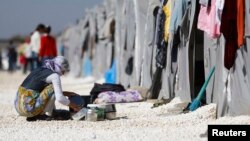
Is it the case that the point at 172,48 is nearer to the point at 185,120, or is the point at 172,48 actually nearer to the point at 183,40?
the point at 183,40

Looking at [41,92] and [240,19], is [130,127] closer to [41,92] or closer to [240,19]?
[41,92]

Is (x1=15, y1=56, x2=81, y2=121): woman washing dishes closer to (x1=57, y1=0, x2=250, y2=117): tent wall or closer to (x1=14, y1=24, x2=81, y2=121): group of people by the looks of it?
(x1=14, y1=24, x2=81, y2=121): group of people

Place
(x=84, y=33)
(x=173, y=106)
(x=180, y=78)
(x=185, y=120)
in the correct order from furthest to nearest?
(x=84, y=33), (x=180, y=78), (x=173, y=106), (x=185, y=120)

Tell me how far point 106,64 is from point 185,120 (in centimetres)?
1040

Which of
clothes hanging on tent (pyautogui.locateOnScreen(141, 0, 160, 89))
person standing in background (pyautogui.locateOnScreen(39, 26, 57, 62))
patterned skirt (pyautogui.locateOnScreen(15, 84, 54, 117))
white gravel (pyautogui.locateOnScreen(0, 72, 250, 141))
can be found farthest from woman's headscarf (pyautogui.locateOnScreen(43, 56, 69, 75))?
person standing in background (pyautogui.locateOnScreen(39, 26, 57, 62))

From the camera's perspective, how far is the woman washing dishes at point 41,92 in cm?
816

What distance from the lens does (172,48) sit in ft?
33.7

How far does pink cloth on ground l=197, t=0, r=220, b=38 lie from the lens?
7882mm

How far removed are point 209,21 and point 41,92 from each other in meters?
2.33

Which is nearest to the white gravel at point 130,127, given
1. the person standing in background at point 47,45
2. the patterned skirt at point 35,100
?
the patterned skirt at point 35,100

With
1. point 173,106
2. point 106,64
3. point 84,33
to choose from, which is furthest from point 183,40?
point 84,33

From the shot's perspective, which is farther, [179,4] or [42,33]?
[42,33]

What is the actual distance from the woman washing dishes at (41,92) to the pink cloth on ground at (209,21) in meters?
1.88

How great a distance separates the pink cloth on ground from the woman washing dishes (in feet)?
6.18
